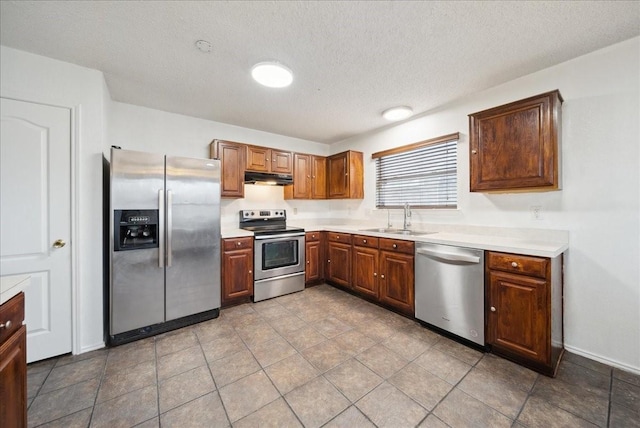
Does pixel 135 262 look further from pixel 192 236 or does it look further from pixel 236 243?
pixel 236 243

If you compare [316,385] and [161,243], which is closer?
[316,385]

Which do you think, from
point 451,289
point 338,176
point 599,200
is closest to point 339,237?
point 338,176

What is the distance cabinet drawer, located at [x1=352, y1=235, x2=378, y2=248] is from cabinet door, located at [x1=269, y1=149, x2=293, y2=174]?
1.56 metres

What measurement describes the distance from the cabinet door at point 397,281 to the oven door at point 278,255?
1250 millimetres

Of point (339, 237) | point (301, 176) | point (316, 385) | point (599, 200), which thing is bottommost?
point (316, 385)

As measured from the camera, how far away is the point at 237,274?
3160 mm

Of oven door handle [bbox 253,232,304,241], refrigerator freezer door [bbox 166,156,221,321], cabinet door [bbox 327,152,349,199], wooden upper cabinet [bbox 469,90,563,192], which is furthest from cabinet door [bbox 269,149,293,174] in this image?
wooden upper cabinet [bbox 469,90,563,192]

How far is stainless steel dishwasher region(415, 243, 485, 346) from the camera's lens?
2.17 m

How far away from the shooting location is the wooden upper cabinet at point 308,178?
13.5 feet

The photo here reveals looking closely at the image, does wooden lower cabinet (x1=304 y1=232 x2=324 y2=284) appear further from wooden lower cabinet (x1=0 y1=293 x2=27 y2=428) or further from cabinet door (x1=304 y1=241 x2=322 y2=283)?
wooden lower cabinet (x1=0 y1=293 x2=27 y2=428)

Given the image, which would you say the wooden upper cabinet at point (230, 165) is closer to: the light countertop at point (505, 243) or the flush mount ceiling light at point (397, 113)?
the light countertop at point (505, 243)

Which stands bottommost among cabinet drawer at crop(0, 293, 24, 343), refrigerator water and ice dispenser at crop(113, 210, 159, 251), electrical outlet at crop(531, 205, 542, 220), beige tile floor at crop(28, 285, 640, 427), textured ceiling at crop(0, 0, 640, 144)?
beige tile floor at crop(28, 285, 640, 427)

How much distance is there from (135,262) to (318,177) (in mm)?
2888

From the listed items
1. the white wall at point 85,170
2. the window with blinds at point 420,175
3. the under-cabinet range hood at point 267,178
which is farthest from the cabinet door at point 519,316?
the white wall at point 85,170
